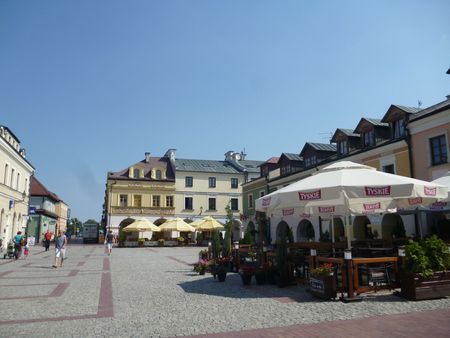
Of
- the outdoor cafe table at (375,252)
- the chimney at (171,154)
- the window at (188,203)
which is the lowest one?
the outdoor cafe table at (375,252)

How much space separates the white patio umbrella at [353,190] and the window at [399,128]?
37.9 feet

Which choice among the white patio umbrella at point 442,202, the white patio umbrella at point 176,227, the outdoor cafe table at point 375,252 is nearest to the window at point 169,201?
the white patio umbrella at point 176,227

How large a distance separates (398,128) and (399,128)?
0.08 m

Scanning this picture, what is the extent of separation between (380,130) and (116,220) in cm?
3333

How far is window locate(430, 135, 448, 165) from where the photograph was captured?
1694cm

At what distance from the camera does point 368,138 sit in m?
22.0

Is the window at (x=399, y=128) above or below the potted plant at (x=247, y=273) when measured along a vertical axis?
above

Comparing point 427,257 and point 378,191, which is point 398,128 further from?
point 378,191

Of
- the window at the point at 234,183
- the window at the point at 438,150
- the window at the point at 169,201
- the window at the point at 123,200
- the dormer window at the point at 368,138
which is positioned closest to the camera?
the window at the point at 438,150

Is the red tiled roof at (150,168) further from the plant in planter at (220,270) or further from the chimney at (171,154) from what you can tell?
the plant in planter at (220,270)

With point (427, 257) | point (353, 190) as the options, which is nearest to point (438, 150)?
point (427, 257)

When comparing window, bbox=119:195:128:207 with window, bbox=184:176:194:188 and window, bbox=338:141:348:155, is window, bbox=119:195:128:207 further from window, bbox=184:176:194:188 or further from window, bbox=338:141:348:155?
window, bbox=338:141:348:155

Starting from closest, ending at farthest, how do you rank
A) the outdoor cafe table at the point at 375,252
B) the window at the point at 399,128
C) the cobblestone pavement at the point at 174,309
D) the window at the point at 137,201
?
the cobblestone pavement at the point at 174,309
the outdoor cafe table at the point at 375,252
the window at the point at 399,128
the window at the point at 137,201

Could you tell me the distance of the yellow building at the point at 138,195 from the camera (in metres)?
45.6
